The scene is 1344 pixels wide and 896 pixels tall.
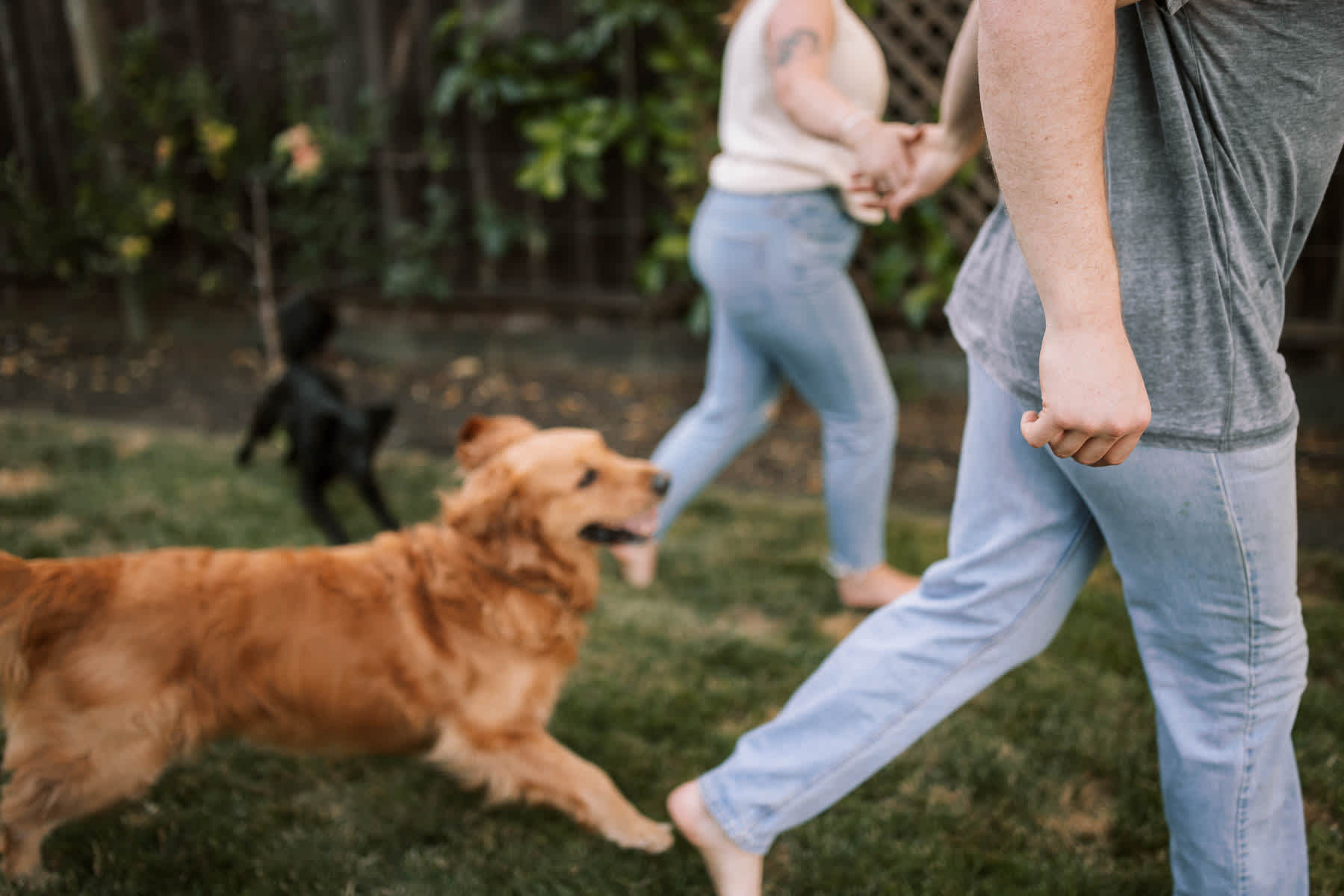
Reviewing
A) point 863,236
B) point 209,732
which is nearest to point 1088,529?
point 209,732

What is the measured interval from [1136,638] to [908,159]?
→ 872mm

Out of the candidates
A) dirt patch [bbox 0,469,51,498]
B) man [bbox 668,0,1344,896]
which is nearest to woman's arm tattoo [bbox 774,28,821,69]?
man [bbox 668,0,1344,896]

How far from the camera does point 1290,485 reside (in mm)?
1200

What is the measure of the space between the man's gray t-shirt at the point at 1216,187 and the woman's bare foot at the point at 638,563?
1842 mm

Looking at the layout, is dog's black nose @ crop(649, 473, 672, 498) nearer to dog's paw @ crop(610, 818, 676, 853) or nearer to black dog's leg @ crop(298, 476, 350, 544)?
dog's paw @ crop(610, 818, 676, 853)

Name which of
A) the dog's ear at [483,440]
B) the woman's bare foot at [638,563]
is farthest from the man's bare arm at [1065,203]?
the woman's bare foot at [638,563]

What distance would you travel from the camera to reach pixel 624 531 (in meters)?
2.21

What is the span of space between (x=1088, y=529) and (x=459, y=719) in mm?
1240

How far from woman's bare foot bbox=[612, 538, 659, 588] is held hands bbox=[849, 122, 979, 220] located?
1.45 m

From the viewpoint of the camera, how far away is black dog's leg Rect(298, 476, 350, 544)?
3307 millimetres

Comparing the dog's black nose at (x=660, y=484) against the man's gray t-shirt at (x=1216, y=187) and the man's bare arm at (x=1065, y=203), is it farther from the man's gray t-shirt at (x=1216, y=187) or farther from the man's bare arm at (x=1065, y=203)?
the man's bare arm at (x=1065, y=203)

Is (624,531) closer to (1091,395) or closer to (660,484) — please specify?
(660,484)

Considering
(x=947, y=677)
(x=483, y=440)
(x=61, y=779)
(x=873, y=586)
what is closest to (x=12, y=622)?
(x=61, y=779)

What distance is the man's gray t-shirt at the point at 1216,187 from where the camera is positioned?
105 centimetres
